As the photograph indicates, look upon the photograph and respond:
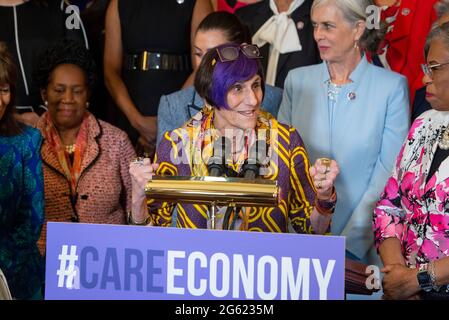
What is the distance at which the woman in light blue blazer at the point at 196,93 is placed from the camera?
3289 millimetres

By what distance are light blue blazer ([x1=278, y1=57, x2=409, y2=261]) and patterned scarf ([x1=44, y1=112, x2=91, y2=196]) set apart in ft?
2.57

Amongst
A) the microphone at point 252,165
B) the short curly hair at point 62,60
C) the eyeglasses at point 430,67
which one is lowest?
the microphone at point 252,165

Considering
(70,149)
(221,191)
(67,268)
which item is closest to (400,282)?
(221,191)

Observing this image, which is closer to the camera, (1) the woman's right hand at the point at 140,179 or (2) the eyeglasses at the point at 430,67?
(1) the woman's right hand at the point at 140,179

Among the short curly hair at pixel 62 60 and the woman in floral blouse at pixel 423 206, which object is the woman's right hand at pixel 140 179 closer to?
the woman in floral blouse at pixel 423 206

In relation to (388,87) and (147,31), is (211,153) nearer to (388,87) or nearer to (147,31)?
(388,87)

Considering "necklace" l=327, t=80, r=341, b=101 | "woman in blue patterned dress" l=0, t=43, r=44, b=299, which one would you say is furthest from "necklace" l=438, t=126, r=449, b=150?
"woman in blue patterned dress" l=0, t=43, r=44, b=299

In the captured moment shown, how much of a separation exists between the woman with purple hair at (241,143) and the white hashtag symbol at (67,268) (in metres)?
0.69

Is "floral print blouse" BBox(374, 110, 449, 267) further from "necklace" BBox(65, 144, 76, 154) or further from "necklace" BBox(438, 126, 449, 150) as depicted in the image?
"necklace" BBox(65, 144, 76, 154)

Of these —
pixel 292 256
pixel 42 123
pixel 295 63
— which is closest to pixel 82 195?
pixel 42 123

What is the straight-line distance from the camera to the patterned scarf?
3.51 metres

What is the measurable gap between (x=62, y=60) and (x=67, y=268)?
1.77m

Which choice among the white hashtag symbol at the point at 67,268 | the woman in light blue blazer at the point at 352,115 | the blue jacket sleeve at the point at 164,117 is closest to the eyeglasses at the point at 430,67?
the woman in light blue blazer at the point at 352,115

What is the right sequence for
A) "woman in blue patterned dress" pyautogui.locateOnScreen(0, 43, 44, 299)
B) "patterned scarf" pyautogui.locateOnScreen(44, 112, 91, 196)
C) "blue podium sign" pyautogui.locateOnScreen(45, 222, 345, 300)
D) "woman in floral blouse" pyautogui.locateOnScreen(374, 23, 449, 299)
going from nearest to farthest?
"blue podium sign" pyautogui.locateOnScreen(45, 222, 345, 300) < "woman in floral blouse" pyautogui.locateOnScreen(374, 23, 449, 299) < "woman in blue patterned dress" pyautogui.locateOnScreen(0, 43, 44, 299) < "patterned scarf" pyautogui.locateOnScreen(44, 112, 91, 196)
